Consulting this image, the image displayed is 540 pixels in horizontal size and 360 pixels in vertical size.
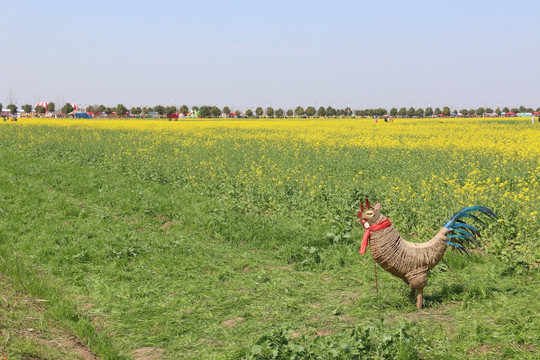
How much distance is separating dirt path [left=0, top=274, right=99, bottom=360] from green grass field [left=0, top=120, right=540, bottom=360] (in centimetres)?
4

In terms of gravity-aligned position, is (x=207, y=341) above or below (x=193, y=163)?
below

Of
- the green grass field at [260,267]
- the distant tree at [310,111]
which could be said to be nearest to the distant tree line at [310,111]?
the distant tree at [310,111]

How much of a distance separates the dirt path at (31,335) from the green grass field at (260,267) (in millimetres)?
43

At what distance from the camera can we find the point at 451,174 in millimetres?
14023

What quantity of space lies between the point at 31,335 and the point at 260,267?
3764mm

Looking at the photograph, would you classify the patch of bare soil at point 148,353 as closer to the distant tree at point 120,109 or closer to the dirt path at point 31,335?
the dirt path at point 31,335

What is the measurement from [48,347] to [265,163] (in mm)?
13195

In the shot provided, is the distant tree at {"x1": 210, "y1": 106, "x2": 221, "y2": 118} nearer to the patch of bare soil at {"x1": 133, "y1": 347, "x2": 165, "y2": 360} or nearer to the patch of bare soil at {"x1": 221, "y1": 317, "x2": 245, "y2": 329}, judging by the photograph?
the patch of bare soil at {"x1": 221, "y1": 317, "x2": 245, "y2": 329}

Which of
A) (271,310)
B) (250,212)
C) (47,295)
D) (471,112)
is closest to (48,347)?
(47,295)

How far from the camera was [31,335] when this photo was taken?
5359mm

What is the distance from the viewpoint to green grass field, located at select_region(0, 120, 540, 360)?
507 cm

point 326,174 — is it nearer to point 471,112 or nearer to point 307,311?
point 307,311

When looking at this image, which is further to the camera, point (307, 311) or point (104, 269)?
point (104, 269)

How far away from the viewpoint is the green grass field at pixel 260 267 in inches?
200
